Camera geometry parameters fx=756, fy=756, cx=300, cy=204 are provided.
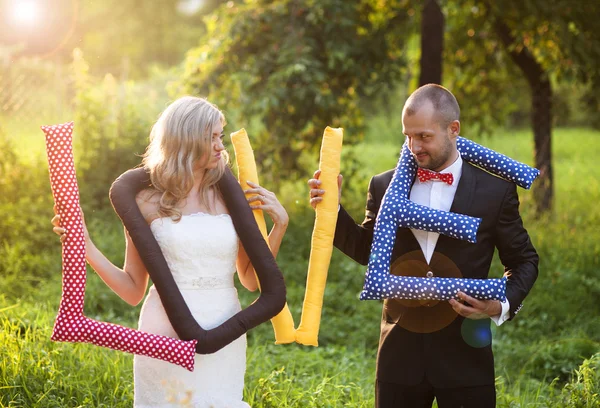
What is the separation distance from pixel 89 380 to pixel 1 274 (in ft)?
11.8

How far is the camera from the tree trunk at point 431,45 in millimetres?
9102

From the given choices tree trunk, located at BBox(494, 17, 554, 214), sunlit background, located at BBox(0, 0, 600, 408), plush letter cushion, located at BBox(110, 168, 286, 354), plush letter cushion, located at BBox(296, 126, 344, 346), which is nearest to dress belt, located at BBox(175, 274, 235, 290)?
plush letter cushion, located at BBox(110, 168, 286, 354)

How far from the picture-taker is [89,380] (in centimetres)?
455

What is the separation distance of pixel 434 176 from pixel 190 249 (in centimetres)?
108

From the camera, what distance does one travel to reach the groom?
3189 mm

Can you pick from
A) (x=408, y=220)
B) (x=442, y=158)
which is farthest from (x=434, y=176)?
(x=408, y=220)

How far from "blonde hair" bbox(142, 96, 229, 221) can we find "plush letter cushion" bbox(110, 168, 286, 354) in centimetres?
11

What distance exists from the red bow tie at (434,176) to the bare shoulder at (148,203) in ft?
3.73

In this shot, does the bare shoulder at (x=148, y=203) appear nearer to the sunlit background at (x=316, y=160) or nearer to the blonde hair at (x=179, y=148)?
the blonde hair at (x=179, y=148)

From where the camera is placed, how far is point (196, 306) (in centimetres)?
320

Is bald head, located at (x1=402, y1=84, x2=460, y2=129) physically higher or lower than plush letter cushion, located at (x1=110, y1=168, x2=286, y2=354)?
higher

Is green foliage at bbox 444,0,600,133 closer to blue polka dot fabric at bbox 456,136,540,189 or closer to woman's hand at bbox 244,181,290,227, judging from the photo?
blue polka dot fabric at bbox 456,136,540,189

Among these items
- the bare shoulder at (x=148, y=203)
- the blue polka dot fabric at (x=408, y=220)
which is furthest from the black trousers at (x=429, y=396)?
the bare shoulder at (x=148, y=203)

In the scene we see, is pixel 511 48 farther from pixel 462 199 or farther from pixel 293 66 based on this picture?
pixel 462 199
